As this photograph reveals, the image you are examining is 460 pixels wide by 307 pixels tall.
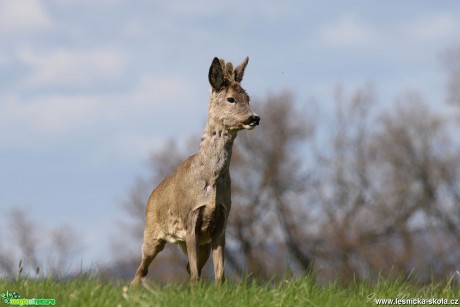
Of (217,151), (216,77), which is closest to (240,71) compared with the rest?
(216,77)

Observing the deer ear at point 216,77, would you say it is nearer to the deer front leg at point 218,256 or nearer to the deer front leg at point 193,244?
the deer front leg at point 193,244

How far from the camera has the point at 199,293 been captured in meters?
8.78

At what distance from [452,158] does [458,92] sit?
319 centimetres

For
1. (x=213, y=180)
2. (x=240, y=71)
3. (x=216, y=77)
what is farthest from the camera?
(x=240, y=71)

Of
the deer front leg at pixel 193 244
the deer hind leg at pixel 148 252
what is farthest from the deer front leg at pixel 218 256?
the deer hind leg at pixel 148 252

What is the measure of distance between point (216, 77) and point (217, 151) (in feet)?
3.61

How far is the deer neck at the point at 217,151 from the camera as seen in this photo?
11.7m

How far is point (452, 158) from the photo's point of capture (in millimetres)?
39031

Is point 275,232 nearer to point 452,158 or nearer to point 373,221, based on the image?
point 373,221

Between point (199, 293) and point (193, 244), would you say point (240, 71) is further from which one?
point (199, 293)

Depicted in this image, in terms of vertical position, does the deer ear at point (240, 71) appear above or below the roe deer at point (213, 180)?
above

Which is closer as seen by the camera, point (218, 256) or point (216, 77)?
point (218, 256)

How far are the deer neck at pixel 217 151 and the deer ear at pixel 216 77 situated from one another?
558 mm

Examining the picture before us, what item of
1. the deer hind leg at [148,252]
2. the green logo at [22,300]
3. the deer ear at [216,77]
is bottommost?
the deer hind leg at [148,252]
